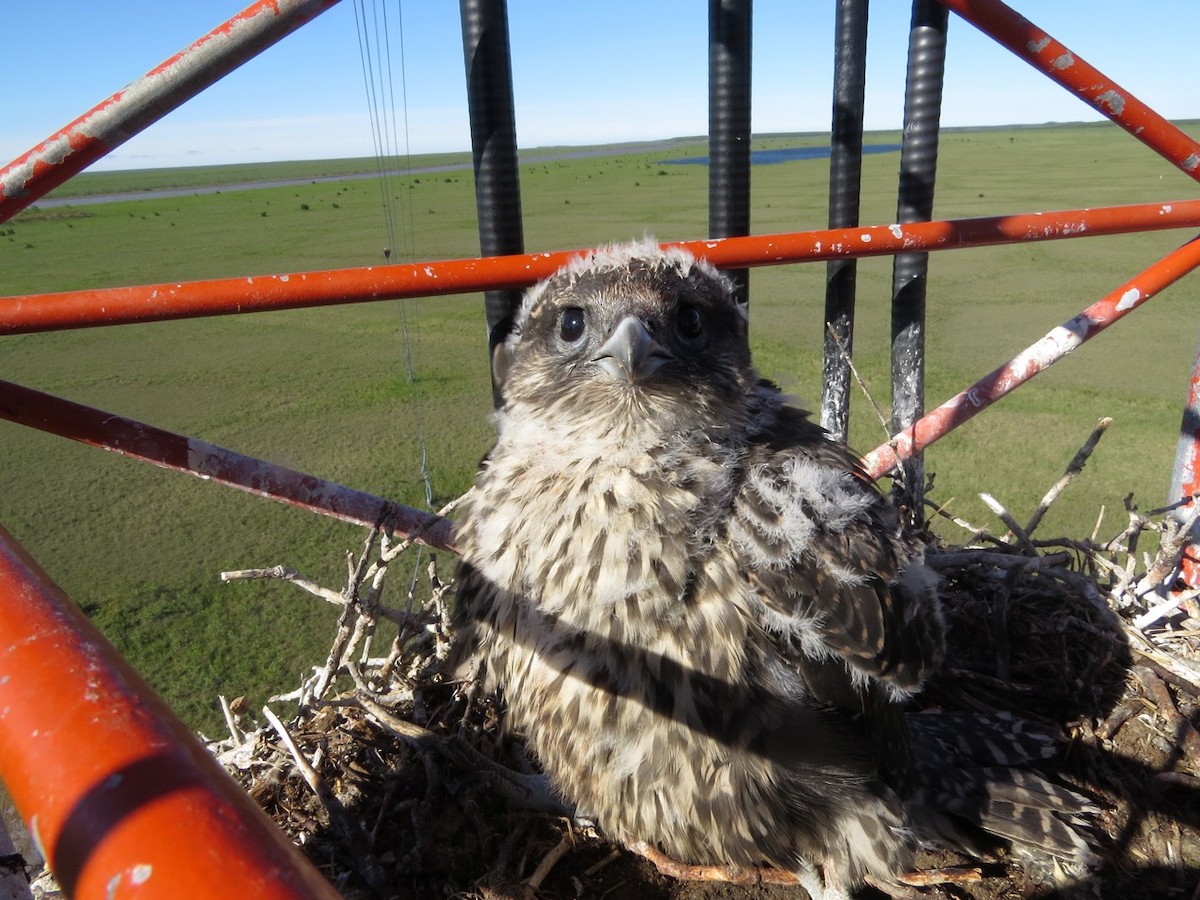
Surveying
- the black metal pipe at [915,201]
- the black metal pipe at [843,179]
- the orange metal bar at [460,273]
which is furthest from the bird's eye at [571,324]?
the black metal pipe at [915,201]

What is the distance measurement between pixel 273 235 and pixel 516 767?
14.4 meters

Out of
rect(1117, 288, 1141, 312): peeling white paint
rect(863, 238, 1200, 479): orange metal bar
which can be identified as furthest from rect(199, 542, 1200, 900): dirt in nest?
rect(1117, 288, 1141, 312): peeling white paint

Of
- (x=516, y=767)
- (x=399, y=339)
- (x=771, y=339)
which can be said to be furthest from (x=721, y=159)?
(x=399, y=339)

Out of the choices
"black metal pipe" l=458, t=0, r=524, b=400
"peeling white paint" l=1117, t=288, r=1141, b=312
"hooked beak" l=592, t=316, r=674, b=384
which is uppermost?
"black metal pipe" l=458, t=0, r=524, b=400

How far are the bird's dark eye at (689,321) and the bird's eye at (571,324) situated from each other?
0.73ft

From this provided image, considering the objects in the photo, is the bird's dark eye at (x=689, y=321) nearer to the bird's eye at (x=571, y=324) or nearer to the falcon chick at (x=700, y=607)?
the falcon chick at (x=700, y=607)

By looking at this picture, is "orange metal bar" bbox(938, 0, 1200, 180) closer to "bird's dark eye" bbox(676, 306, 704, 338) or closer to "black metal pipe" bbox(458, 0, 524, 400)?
"bird's dark eye" bbox(676, 306, 704, 338)

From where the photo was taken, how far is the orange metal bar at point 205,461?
68.1 inches

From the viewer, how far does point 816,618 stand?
1.51m

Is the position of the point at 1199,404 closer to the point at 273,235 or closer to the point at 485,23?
the point at 485,23

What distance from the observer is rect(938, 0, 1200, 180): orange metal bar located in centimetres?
194

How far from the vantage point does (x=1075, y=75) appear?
2.02 m

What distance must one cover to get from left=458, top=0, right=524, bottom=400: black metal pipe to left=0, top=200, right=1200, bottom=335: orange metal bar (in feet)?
1.27

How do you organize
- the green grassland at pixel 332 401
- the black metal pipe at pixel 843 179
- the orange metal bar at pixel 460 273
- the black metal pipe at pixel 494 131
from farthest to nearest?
the green grassland at pixel 332 401 < the black metal pipe at pixel 843 179 < the black metal pipe at pixel 494 131 < the orange metal bar at pixel 460 273
